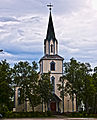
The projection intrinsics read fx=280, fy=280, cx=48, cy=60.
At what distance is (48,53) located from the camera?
6038 cm

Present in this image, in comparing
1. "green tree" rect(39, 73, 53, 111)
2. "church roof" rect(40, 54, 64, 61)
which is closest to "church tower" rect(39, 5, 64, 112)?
"church roof" rect(40, 54, 64, 61)

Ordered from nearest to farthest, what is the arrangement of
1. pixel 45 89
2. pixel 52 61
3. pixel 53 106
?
1. pixel 45 89
2. pixel 53 106
3. pixel 52 61

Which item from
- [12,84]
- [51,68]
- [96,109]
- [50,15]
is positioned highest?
[50,15]

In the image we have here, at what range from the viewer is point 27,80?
5153 cm

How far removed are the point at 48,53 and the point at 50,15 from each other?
874 centimetres

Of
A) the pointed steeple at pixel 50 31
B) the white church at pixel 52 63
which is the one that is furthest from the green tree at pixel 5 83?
the pointed steeple at pixel 50 31

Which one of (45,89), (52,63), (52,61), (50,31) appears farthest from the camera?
(50,31)

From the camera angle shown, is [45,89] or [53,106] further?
[53,106]

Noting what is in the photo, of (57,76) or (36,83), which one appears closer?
(36,83)

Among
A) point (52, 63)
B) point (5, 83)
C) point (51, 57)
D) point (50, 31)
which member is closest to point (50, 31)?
point (50, 31)

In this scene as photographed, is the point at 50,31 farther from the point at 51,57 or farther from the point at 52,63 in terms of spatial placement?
the point at 52,63

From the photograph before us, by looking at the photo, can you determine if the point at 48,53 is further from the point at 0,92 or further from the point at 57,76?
the point at 0,92

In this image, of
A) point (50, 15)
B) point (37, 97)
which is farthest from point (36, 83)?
point (50, 15)

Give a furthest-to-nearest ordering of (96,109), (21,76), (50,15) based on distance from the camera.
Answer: (50,15), (96,109), (21,76)
